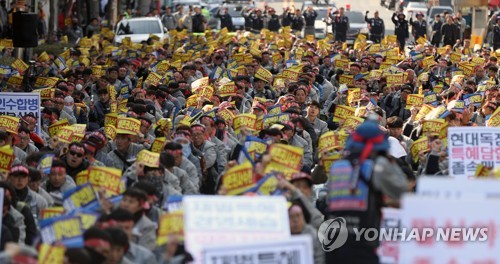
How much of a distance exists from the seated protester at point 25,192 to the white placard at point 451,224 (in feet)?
16.7

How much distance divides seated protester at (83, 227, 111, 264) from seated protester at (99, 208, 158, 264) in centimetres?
33

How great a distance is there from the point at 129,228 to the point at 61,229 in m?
0.50

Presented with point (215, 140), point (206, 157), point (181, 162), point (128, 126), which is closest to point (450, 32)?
point (215, 140)

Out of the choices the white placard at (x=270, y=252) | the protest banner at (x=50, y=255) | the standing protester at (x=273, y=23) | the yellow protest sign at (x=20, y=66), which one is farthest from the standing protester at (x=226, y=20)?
the white placard at (x=270, y=252)

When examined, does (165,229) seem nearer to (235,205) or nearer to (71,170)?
(235,205)

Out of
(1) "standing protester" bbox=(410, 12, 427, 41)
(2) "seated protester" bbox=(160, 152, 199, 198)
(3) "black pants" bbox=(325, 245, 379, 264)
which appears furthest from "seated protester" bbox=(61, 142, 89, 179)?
(1) "standing protester" bbox=(410, 12, 427, 41)

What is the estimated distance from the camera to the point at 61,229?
11344 mm

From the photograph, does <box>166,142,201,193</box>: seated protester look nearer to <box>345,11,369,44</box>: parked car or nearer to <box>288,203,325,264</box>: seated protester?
<box>288,203,325,264</box>: seated protester

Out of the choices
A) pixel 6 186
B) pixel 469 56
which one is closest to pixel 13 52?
pixel 469 56

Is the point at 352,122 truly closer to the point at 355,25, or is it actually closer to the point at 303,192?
the point at 303,192

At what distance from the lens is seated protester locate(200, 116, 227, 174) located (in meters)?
17.0

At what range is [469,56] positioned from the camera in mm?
34281

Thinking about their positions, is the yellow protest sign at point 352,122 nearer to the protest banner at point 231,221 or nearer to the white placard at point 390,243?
the white placard at point 390,243
